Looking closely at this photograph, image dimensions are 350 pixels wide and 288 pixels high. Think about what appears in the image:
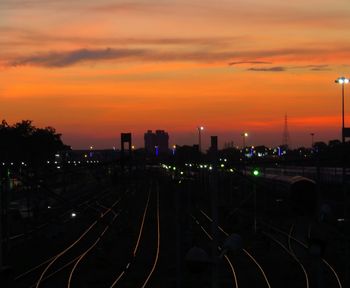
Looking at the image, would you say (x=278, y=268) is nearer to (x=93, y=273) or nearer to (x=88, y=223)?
(x=93, y=273)

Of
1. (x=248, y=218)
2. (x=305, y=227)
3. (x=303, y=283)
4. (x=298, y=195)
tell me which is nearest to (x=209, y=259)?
(x=298, y=195)

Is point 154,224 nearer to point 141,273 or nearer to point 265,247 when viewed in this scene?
point 265,247

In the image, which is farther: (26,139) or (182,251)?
(26,139)

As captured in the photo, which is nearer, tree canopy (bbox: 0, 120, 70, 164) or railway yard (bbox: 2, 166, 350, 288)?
railway yard (bbox: 2, 166, 350, 288)

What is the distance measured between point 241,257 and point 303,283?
791 centimetres

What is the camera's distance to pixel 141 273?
2958 cm

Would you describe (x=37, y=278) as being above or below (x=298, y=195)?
below

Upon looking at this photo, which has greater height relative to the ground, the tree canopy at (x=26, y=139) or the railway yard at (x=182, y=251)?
the tree canopy at (x=26, y=139)

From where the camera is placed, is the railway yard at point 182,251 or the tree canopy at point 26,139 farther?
the tree canopy at point 26,139

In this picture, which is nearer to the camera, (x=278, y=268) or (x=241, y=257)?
(x=278, y=268)

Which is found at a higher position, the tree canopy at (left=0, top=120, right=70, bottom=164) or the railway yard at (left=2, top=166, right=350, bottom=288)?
the tree canopy at (left=0, top=120, right=70, bottom=164)

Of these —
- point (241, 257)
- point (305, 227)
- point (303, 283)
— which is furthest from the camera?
point (305, 227)

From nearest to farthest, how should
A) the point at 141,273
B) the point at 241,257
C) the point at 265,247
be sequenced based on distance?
the point at 141,273 < the point at 241,257 < the point at 265,247

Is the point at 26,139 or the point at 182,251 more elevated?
the point at 26,139
